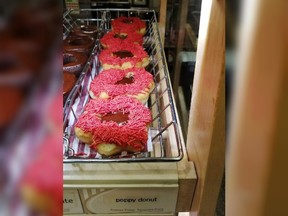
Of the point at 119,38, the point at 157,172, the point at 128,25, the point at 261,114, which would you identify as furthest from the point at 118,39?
the point at 261,114

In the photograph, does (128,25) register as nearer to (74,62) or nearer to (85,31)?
(85,31)

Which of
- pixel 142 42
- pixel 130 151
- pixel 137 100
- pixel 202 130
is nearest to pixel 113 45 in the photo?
pixel 142 42

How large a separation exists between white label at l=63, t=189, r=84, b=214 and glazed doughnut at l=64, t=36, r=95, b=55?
82 cm

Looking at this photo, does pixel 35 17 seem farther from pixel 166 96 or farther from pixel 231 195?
pixel 166 96

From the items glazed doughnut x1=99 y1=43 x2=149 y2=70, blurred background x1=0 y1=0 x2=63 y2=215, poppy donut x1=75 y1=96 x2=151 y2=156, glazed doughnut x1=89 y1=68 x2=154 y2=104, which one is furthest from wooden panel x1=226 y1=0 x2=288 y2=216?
glazed doughnut x1=99 y1=43 x2=149 y2=70

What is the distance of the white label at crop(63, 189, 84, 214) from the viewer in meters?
0.59

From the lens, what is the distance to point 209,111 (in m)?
0.47

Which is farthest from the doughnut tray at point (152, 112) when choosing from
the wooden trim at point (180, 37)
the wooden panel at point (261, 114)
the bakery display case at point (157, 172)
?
the wooden panel at point (261, 114)

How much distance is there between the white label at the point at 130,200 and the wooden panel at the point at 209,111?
2.4 inches

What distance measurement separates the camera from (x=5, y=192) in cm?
9

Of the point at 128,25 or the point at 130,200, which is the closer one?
the point at 130,200

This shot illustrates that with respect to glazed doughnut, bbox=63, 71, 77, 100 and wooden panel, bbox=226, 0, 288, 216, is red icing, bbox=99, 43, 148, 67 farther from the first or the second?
wooden panel, bbox=226, 0, 288, 216

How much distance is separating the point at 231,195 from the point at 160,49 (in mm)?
1162

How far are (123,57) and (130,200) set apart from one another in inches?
29.7
